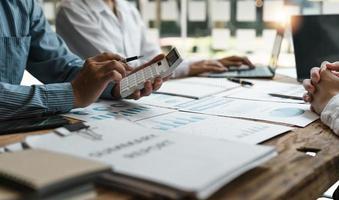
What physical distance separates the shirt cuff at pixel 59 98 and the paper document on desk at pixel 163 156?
1.02 ft

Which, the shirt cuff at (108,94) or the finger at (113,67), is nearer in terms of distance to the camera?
the finger at (113,67)

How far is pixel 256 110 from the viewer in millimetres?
1076

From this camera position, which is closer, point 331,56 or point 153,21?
point 331,56

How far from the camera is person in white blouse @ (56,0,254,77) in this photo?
5.66 feet

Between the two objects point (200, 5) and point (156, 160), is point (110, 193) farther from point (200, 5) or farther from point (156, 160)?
point (200, 5)

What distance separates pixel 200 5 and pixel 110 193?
216 cm

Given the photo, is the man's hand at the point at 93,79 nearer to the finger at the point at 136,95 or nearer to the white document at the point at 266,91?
the finger at the point at 136,95

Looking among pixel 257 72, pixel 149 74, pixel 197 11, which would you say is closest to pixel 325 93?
pixel 149 74

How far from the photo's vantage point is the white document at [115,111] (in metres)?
1.00

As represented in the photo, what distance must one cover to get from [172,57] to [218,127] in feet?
1.12

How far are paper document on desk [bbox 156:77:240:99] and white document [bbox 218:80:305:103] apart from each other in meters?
0.05

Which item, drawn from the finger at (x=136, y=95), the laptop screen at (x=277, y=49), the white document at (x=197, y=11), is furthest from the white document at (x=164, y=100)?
the white document at (x=197, y=11)

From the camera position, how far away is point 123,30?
6.21 ft

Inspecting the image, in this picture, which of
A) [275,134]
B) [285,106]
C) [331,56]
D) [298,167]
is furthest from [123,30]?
[298,167]
